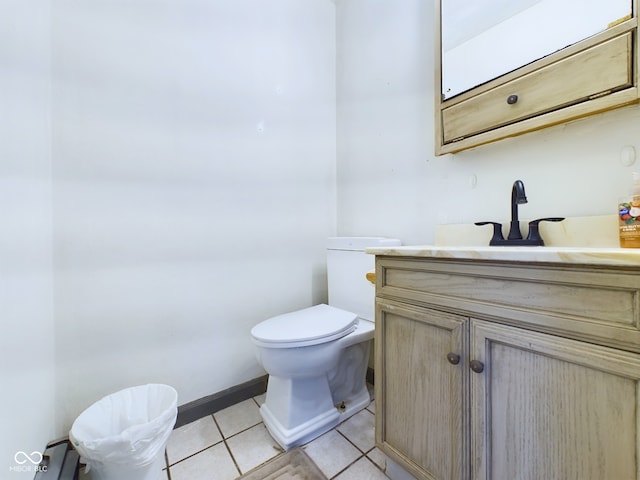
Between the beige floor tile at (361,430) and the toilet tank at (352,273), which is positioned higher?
the toilet tank at (352,273)

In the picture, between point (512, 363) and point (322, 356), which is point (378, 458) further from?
point (512, 363)

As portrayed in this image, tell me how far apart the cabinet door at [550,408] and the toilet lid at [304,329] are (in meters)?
0.55

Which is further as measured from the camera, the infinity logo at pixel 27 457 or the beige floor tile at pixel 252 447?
the beige floor tile at pixel 252 447

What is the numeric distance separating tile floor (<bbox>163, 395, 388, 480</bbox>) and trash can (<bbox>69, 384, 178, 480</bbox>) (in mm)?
116

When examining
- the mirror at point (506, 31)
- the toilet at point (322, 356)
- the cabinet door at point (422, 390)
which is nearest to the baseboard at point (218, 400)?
the toilet at point (322, 356)

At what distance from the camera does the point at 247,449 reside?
3.59ft

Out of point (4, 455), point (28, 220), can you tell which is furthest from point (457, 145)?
point (4, 455)

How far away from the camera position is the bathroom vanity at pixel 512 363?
1.63ft

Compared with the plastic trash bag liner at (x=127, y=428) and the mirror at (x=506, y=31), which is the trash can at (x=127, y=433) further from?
the mirror at (x=506, y=31)

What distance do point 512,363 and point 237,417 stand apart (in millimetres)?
1208

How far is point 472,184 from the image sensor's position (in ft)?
3.73

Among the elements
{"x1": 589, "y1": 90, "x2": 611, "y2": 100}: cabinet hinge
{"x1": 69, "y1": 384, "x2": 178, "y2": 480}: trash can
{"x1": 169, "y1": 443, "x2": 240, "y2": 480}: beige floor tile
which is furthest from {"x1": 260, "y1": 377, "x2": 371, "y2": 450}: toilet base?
{"x1": 589, "y1": 90, "x2": 611, "y2": 100}: cabinet hinge

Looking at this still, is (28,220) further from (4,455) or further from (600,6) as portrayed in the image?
(600,6)

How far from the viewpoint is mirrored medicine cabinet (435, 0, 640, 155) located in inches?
30.2
